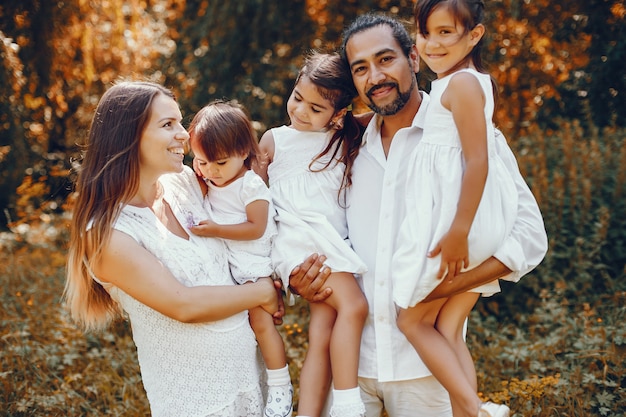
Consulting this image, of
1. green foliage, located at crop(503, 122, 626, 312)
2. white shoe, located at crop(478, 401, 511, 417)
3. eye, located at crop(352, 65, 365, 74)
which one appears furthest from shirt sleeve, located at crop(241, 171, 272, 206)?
green foliage, located at crop(503, 122, 626, 312)

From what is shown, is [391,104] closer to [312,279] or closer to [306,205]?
[306,205]

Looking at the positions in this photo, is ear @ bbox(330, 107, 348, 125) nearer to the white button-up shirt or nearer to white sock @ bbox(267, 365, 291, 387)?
the white button-up shirt

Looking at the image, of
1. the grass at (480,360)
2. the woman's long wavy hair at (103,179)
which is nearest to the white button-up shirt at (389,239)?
the woman's long wavy hair at (103,179)

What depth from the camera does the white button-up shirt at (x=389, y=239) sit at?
7.87 ft

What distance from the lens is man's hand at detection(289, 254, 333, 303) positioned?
2.49 m

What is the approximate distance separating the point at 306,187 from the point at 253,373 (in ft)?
2.45

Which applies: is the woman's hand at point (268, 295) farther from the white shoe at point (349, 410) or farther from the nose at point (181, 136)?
the nose at point (181, 136)

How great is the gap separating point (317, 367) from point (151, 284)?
A: 0.69m

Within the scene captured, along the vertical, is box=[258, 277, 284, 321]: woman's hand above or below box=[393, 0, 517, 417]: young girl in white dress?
below

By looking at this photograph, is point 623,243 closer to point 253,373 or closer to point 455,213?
point 455,213

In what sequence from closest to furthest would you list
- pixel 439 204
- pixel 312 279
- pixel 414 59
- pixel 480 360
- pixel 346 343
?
pixel 439 204 < pixel 346 343 < pixel 312 279 < pixel 414 59 < pixel 480 360

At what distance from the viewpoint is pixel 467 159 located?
7.24ft

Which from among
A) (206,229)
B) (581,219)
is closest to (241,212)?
(206,229)

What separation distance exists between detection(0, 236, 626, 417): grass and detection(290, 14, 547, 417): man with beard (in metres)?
0.91
